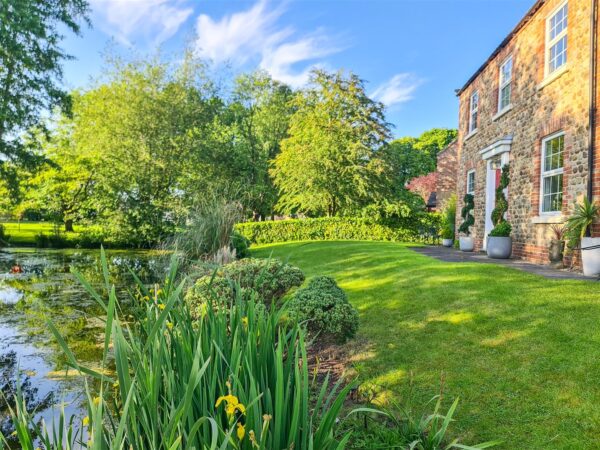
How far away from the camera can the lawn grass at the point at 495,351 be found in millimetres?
2797

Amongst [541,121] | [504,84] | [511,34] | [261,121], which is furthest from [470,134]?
[261,121]

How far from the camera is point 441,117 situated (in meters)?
53.1

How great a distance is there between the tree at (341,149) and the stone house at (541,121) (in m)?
7.94

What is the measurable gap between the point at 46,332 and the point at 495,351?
19.6ft

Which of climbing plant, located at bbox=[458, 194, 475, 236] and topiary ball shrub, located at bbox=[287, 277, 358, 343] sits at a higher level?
climbing plant, located at bbox=[458, 194, 475, 236]

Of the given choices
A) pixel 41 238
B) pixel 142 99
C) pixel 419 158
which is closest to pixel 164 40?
pixel 142 99

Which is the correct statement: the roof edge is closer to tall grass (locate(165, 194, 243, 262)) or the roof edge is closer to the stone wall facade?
tall grass (locate(165, 194, 243, 262))

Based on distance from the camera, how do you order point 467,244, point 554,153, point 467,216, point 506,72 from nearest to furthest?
point 554,153, point 506,72, point 467,244, point 467,216

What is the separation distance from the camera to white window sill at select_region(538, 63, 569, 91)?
316 inches

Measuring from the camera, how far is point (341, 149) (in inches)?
819

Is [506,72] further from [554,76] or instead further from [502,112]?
[554,76]

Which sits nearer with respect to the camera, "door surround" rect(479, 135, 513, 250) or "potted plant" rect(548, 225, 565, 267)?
"potted plant" rect(548, 225, 565, 267)

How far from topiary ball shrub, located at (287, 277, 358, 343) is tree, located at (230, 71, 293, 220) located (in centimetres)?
2379

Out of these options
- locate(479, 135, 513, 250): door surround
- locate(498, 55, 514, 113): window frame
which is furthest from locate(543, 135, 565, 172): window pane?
locate(498, 55, 514, 113): window frame
